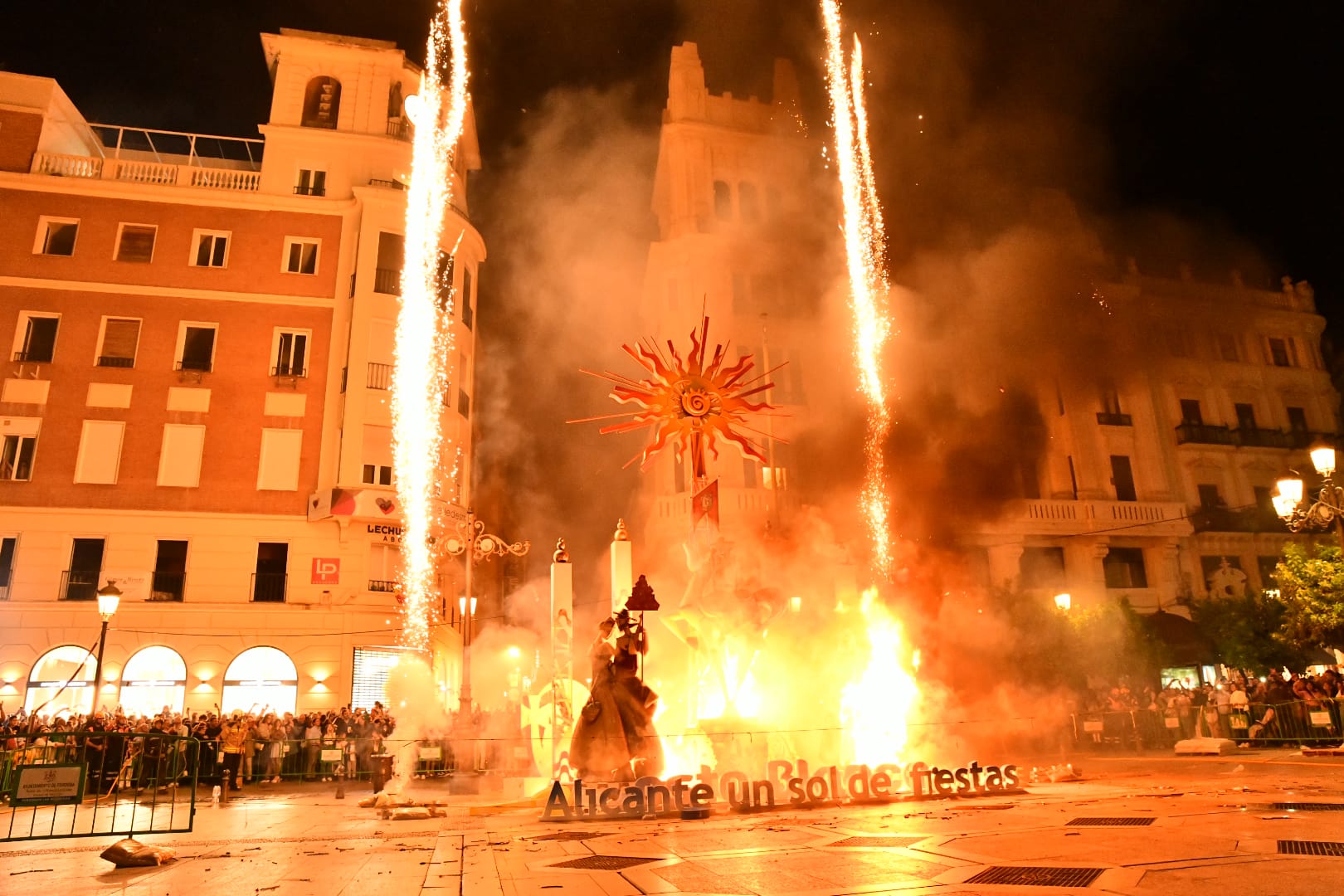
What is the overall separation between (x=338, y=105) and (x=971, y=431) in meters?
25.5

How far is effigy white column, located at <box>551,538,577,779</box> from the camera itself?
53.9 ft

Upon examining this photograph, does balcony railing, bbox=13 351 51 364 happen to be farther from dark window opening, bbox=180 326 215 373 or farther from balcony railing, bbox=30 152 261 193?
balcony railing, bbox=30 152 261 193

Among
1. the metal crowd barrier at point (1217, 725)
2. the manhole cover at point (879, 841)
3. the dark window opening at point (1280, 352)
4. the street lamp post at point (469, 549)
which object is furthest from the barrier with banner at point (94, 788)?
the dark window opening at point (1280, 352)

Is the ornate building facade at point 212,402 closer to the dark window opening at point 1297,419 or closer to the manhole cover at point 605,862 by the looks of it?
the manhole cover at point 605,862

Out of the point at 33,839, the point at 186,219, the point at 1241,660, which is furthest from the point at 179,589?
the point at 1241,660

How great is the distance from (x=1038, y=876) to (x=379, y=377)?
26.4m

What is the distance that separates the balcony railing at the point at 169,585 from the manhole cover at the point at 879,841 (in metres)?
24.0

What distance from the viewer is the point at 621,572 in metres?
17.8

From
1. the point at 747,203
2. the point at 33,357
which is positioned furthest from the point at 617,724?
the point at 747,203

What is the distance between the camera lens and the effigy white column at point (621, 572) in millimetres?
17438

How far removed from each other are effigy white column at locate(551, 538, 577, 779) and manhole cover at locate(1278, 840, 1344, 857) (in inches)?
447

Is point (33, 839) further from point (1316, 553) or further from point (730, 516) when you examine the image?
point (1316, 553)

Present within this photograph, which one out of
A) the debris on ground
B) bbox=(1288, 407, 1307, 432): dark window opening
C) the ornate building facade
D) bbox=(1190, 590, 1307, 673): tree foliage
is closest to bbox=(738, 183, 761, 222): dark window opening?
the ornate building facade

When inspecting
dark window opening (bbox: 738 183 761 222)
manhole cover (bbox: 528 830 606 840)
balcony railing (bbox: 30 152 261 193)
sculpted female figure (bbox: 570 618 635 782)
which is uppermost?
dark window opening (bbox: 738 183 761 222)
